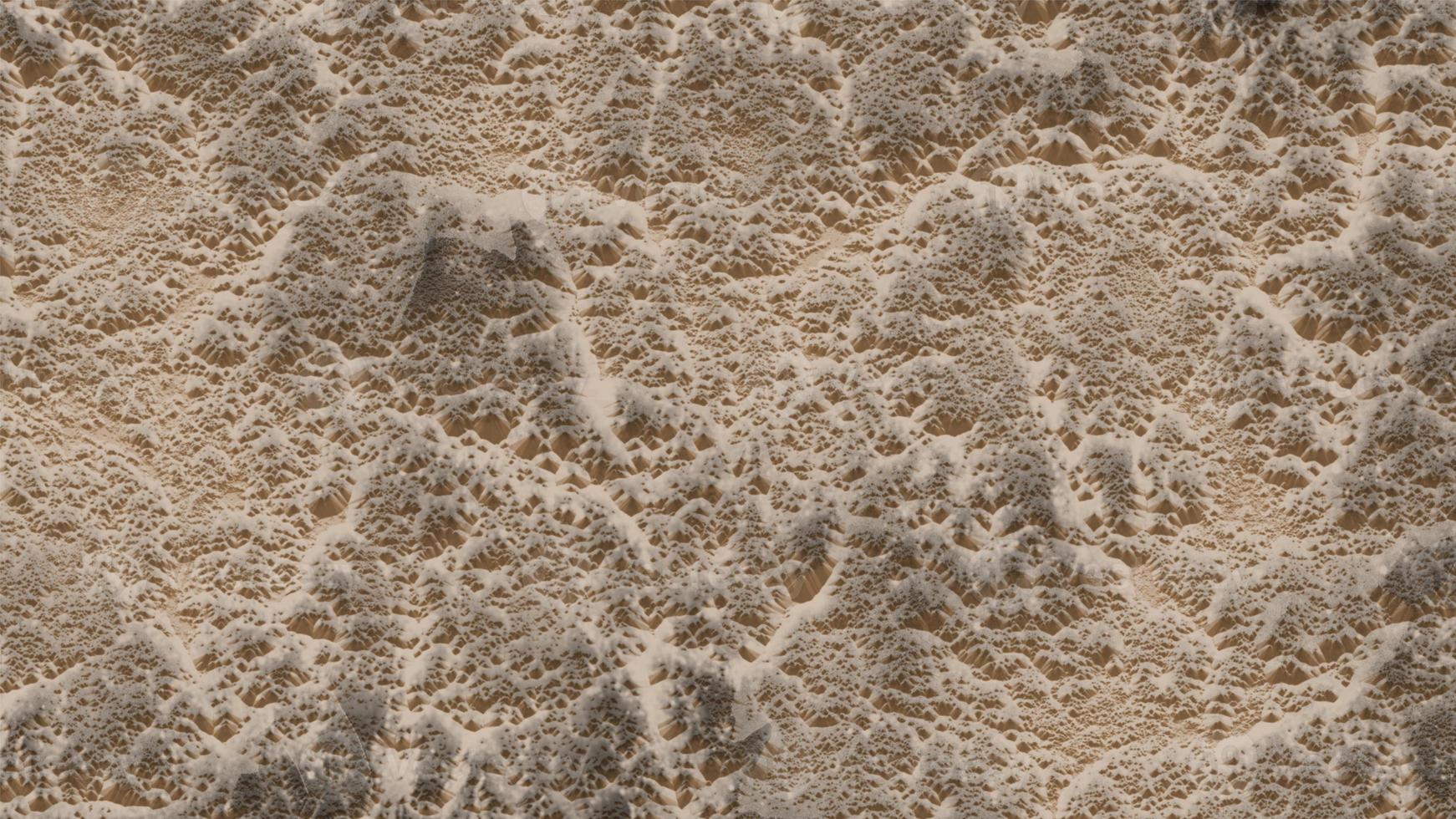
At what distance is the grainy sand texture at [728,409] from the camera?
4.81 feet

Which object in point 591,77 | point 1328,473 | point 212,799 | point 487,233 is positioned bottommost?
point 212,799

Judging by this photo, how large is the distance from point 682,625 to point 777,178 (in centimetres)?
43

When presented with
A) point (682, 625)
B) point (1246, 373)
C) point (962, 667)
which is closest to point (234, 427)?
point (682, 625)

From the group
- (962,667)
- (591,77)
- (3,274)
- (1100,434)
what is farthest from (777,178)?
(3,274)

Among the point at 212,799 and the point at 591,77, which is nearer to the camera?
the point at 212,799

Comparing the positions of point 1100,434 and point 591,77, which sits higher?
point 591,77

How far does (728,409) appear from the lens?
1.54m

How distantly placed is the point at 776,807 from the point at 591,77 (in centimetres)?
69

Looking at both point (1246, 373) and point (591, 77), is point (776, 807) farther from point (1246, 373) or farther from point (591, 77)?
point (591, 77)

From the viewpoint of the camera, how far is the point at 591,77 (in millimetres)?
1619

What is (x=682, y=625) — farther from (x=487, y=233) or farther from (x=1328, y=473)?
(x=1328, y=473)

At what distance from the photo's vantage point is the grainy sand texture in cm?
146

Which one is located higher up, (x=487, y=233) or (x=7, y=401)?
(x=487, y=233)

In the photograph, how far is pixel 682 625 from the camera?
1486 mm
